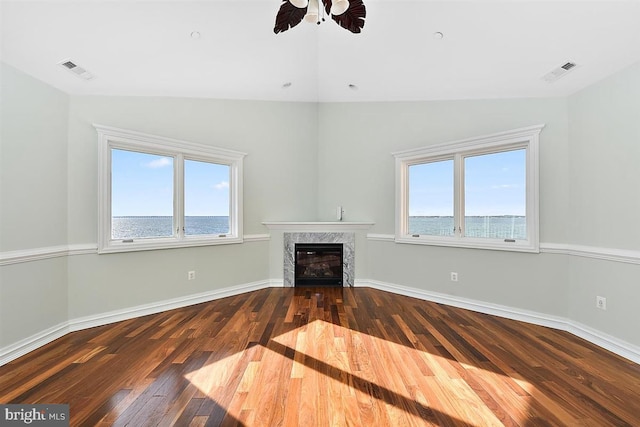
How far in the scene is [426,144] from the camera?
13.7 feet

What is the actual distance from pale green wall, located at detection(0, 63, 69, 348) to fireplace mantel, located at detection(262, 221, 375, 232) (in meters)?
2.55

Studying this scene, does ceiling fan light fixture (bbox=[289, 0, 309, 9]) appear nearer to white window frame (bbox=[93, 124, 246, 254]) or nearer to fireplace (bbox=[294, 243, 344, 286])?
white window frame (bbox=[93, 124, 246, 254])

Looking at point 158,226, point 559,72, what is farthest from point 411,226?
point 158,226

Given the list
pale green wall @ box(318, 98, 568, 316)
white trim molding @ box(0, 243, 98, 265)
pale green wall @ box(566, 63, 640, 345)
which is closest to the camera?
white trim molding @ box(0, 243, 98, 265)

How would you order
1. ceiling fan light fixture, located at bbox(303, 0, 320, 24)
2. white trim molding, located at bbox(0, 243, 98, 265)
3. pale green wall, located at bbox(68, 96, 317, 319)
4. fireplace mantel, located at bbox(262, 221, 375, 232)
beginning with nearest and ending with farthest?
ceiling fan light fixture, located at bbox(303, 0, 320, 24), white trim molding, located at bbox(0, 243, 98, 265), pale green wall, located at bbox(68, 96, 317, 319), fireplace mantel, located at bbox(262, 221, 375, 232)

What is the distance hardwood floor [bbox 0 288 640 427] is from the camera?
173cm

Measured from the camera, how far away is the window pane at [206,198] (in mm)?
3979

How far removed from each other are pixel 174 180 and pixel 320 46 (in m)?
2.61

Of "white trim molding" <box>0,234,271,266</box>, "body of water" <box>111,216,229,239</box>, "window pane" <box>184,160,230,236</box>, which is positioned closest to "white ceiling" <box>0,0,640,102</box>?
"window pane" <box>184,160,230,236</box>

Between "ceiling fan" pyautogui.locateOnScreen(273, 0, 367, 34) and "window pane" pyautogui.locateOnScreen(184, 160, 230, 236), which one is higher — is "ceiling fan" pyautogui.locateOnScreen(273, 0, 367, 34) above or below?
above

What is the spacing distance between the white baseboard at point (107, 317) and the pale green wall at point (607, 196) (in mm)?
4081

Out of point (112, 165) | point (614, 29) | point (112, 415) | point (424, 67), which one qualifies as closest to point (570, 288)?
point (614, 29)

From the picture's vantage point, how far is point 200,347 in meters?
2.59

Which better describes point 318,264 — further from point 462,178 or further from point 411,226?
point 462,178
